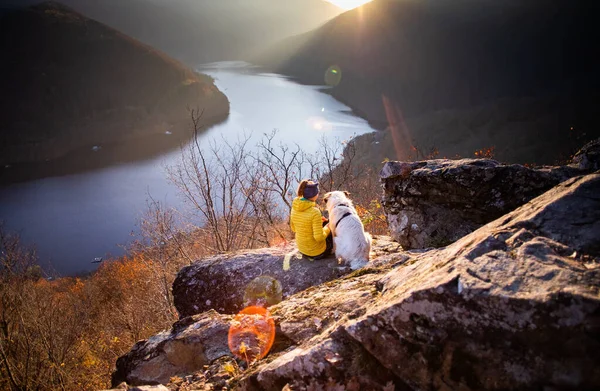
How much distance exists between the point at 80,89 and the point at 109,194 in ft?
137

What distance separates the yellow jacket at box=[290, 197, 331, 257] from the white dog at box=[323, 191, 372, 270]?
0.72ft

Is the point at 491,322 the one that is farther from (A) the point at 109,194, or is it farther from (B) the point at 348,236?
(A) the point at 109,194

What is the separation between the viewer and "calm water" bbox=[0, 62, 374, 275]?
31.8 metres

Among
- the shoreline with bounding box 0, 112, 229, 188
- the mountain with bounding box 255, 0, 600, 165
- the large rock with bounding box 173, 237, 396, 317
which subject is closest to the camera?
the large rock with bounding box 173, 237, 396, 317

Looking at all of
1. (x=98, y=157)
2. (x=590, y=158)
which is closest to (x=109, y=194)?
(x=98, y=157)

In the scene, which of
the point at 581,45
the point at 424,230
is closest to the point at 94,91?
the point at 424,230

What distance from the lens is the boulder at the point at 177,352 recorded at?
11.2 feet

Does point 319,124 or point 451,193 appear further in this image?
point 319,124

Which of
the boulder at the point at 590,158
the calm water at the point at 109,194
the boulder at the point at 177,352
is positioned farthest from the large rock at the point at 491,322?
the calm water at the point at 109,194

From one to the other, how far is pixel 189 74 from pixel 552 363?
9002cm

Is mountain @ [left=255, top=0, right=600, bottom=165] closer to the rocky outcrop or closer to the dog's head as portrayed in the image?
the dog's head

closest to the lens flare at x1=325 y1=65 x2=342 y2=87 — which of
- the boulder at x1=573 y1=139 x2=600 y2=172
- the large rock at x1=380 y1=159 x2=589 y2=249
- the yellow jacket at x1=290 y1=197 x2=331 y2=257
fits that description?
the large rock at x1=380 y1=159 x2=589 y2=249

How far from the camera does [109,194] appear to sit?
39.4m

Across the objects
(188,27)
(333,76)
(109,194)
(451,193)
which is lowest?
(451,193)
